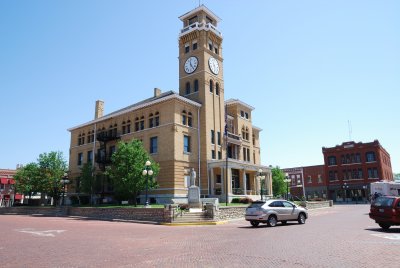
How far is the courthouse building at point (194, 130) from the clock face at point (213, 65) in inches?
6.0

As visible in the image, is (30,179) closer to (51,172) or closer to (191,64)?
(51,172)

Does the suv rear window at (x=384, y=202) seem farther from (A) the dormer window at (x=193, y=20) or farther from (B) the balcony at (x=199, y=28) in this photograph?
(A) the dormer window at (x=193, y=20)

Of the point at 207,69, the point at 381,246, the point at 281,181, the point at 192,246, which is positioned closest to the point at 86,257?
the point at 192,246

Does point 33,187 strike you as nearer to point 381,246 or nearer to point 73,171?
point 73,171

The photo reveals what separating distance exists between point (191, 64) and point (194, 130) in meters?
10.2

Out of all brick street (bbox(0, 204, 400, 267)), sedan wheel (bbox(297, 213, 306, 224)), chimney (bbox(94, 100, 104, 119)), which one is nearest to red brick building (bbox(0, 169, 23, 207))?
chimney (bbox(94, 100, 104, 119))

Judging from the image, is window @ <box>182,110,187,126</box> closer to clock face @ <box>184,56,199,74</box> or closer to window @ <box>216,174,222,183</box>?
clock face @ <box>184,56,199,74</box>

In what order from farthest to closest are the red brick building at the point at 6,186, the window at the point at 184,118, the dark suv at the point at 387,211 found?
the red brick building at the point at 6,186
the window at the point at 184,118
the dark suv at the point at 387,211

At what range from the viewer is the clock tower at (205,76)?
41.6 metres

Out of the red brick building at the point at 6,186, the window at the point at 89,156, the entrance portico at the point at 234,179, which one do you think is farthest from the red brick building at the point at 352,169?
the red brick building at the point at 6,186

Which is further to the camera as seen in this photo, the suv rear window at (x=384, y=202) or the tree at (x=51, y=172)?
the tree at (x=51, y=172)

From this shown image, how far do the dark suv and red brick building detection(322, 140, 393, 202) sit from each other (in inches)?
2312

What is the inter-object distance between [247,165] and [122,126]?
19.3m

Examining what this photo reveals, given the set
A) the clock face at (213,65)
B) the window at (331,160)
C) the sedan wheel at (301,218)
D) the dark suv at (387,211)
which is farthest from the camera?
the window at (331,160)
